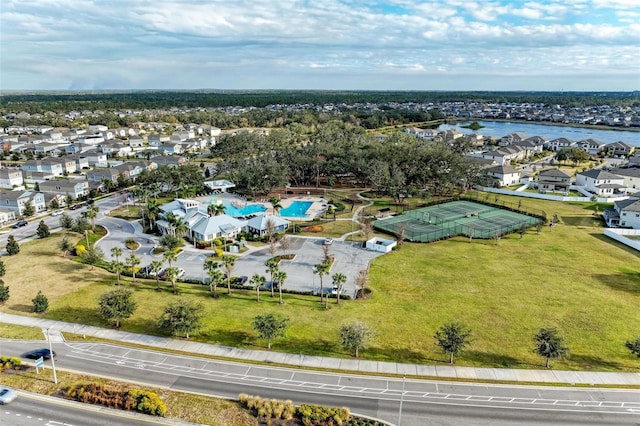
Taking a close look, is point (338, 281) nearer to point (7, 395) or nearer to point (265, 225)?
point (265, 225)

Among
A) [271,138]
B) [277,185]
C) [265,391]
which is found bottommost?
[265,391]

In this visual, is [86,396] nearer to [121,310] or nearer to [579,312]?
[121,310]

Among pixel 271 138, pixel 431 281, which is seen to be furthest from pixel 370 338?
pixel 271 138

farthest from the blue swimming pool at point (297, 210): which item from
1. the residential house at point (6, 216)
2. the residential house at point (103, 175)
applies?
the residential house at point (6, 216)

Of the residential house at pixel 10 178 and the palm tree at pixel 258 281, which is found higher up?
the residential house at pixel 10 178

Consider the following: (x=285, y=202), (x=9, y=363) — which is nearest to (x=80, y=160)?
(x=285, y=202)

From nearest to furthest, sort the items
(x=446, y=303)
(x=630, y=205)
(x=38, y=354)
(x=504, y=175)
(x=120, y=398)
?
1. (x=120, y=398)
2. (x=38, y=354)
3. (x=446, y=303)
4. (x=630, y=205)
5. (x=504, y=175)

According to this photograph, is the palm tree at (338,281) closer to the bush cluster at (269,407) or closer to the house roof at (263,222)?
the bush cluster at (269,407)
